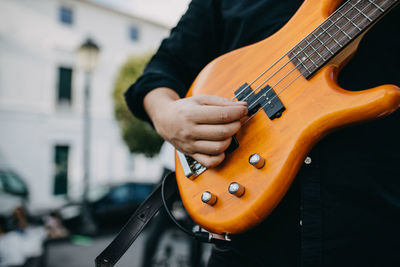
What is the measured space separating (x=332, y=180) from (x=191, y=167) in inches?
16.4

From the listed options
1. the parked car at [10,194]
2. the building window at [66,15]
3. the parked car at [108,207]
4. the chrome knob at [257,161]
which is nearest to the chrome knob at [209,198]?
the chrome knob at [257,161]

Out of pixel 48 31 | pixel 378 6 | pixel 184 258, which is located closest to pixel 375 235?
pixel 378 6

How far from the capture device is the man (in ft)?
2.58

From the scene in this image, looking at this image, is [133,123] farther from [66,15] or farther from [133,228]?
[133,228]

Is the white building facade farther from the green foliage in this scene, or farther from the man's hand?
the man's hand

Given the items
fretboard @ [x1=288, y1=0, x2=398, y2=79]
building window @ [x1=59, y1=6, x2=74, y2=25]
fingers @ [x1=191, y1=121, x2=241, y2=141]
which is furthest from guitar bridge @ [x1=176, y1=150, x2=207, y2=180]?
building window @ [x1=59, y1=6, x2=74, y2=25]

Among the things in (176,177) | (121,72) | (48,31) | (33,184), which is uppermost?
(48,31)

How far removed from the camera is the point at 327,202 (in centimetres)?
81

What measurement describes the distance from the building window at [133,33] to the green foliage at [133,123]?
3664mm

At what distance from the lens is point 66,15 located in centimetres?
1505

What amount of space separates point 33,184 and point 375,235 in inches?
592

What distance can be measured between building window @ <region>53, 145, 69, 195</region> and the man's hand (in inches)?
582

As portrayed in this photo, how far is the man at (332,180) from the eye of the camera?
30.9 inches

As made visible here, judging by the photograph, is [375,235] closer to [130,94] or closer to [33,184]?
[130,94]
